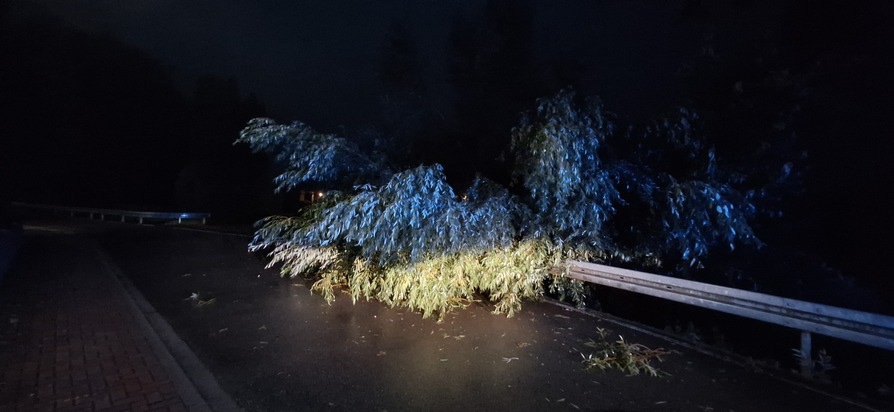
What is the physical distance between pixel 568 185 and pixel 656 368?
2653 mm

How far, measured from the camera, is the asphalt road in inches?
156

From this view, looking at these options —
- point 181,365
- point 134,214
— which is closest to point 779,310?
point 181,365

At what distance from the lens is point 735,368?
4.68m

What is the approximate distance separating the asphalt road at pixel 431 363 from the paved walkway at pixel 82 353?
0.42 meters

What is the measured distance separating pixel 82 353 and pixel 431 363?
145 inches

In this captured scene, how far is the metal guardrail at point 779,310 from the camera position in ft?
13.5

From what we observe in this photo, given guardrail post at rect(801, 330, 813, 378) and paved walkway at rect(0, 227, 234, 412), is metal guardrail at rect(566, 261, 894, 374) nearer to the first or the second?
guardrail post at rect(801, 330, 813, 378)

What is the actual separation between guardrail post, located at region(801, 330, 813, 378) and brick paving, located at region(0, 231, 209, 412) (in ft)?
18.7

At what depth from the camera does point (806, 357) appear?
14.8ft

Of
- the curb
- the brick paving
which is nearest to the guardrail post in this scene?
the curb

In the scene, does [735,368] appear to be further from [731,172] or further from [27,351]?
[27,351]

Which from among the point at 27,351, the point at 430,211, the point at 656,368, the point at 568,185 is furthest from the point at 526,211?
the point at 27,351

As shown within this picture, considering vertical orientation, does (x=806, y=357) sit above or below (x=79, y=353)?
above

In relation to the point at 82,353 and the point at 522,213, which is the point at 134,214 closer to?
the point at 82,353
